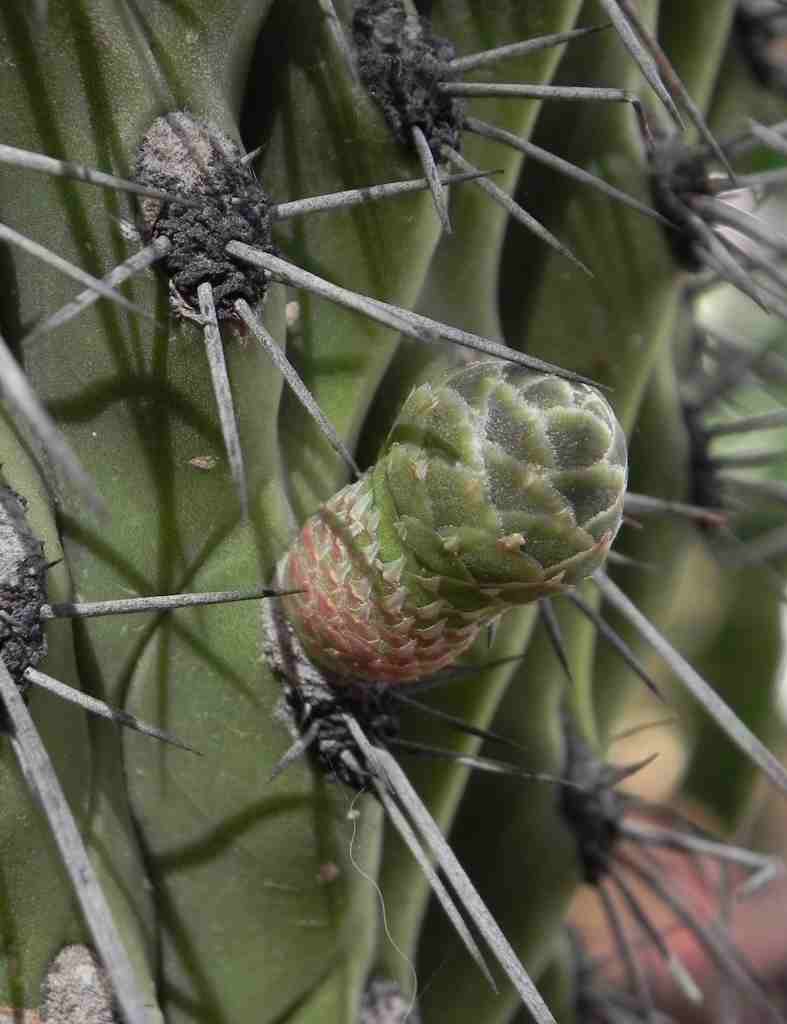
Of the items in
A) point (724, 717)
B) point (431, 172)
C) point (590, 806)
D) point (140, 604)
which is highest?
point (431, 172)

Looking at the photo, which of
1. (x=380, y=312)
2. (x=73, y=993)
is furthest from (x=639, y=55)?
(x=73, y=993)

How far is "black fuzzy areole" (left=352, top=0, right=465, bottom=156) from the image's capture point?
724mm

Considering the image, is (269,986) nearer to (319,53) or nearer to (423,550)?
(423,550)

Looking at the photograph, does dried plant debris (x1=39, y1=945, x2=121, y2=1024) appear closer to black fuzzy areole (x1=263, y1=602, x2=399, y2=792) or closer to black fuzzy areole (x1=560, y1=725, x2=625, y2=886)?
black fuzzy areole (x1=263, y1=602, x2=399, y2=792)

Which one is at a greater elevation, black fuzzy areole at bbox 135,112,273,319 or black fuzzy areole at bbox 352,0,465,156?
black fuzzy areole at bbox 352,0,465,156

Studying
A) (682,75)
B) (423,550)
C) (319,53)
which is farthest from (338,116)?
(682,75)

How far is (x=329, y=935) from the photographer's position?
81 cm

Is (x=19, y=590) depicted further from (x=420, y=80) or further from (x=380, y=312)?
(x=420, y=80)

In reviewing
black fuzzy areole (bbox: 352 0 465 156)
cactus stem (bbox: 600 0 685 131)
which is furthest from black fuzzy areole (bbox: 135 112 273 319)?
cactus stem (bbox: 600 0 685 131)

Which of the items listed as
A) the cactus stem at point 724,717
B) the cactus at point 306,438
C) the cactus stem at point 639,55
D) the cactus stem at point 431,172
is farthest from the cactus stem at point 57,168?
the cactus stem at point 724,717

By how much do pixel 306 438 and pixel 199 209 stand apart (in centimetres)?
19

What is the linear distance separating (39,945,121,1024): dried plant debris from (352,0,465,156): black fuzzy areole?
1.69 feet

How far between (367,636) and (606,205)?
46cm

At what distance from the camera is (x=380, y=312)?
61 centimetres
